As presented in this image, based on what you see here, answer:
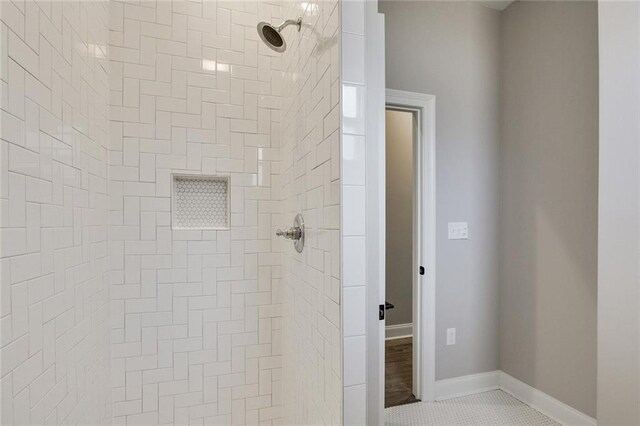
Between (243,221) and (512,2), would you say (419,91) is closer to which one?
(512,2)

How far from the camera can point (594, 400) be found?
165 cm

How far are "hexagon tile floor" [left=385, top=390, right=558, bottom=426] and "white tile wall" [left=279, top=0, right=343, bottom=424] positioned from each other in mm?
851

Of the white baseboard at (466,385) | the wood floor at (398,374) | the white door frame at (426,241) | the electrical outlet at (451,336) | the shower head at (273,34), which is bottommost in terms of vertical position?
the wood floor at (398,374)

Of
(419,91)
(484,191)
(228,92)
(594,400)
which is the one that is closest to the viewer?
(228,92)

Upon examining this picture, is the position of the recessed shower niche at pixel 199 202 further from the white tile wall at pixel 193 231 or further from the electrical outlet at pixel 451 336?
the electrical outlet at pixel 451 336

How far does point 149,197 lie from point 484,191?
208 centimetres

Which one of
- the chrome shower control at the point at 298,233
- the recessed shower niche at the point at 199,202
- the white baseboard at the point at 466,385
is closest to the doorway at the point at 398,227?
the white baseboard at the point at 466,385

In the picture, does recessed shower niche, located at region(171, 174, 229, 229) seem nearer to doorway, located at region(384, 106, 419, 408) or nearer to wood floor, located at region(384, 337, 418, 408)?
wood floor, located at region(384, 337, 418, 408)

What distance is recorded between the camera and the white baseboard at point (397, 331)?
3.17 m

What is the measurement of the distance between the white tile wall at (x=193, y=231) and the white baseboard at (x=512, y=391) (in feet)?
4.04

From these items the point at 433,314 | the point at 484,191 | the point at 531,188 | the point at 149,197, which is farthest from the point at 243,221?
the point at 531,188

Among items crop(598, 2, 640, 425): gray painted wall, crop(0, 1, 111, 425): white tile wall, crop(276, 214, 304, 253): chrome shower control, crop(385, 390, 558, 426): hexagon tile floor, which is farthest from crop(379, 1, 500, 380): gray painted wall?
crop(0, 1, 111, 425): white tile wall

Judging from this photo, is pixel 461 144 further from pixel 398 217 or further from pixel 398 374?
pixel 398 374

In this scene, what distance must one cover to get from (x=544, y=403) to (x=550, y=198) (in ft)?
4.10
